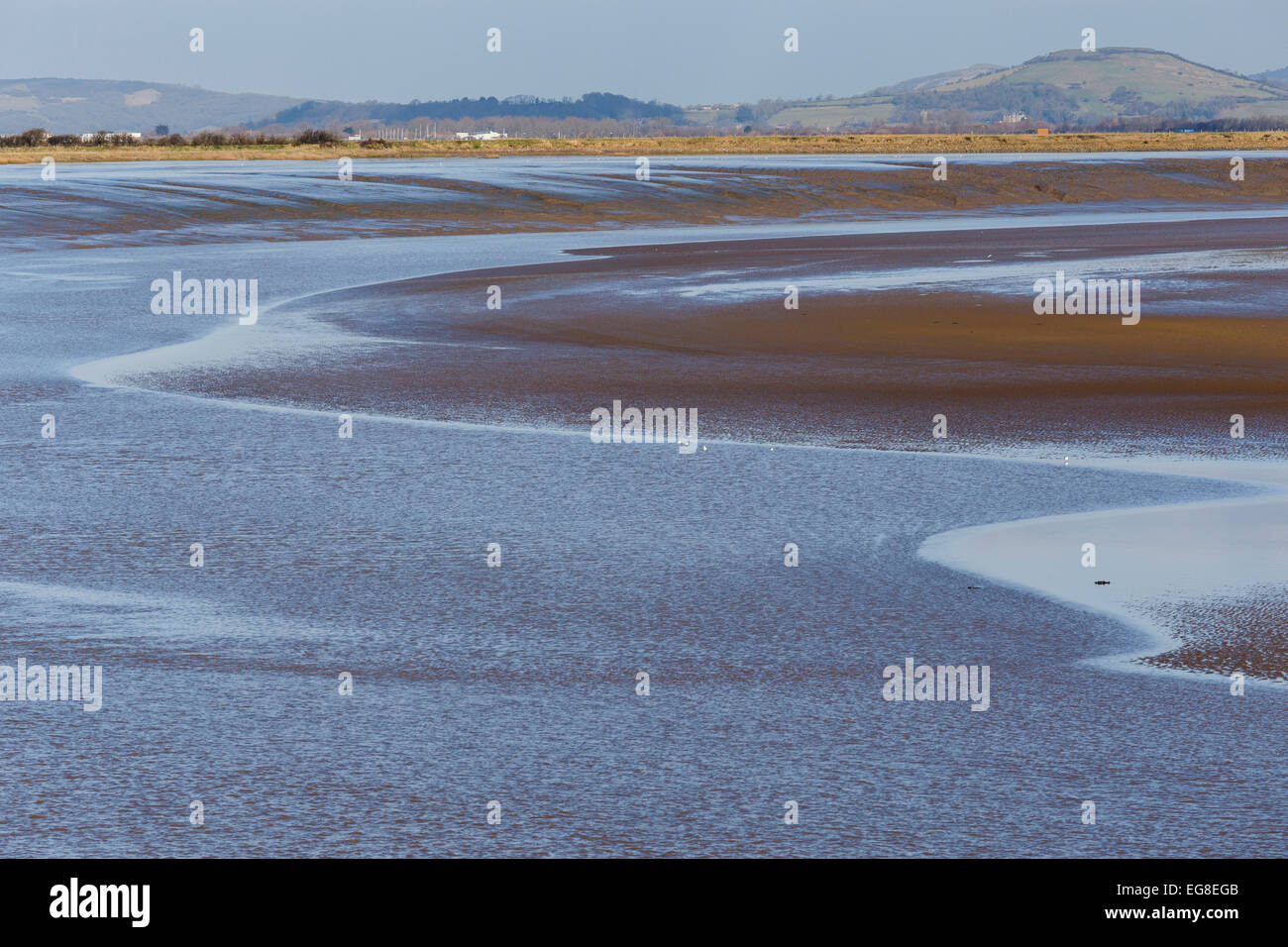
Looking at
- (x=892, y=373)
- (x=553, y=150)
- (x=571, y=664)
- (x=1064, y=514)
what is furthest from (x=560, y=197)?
(x=553, y=150)

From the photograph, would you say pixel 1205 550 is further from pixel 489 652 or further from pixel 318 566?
pixel 318 566

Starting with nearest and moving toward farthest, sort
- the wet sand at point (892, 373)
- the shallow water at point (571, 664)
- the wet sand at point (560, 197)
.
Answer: the shallow water at point (571, 664) → the wet sand at point (892, 373) → the wet sand at point (560, 197)

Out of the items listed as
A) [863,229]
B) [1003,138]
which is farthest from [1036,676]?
[1003,138]

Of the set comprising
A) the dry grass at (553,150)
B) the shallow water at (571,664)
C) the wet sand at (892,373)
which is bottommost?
the shallow water at (571,664)

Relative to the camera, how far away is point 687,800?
16.5 ft

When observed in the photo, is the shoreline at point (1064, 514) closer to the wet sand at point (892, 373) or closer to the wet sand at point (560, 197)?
the wet sand at point (892, 373)

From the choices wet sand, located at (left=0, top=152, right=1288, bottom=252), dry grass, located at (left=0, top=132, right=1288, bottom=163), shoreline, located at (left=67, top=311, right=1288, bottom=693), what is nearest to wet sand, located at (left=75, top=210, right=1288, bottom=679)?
shoreline, located at (left=67, top=311, right=1288, bottom=693)

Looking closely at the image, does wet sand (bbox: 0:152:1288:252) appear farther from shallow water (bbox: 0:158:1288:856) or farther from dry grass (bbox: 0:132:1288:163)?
dry grass (bbox: 0:132:1288:163)

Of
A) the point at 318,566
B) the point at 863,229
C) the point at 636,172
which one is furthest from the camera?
the point at 636,172

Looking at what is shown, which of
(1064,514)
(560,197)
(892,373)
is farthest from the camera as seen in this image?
(560,197)

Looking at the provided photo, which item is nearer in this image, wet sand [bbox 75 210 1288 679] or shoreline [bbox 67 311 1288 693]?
shoreline [bbox 67 311 1288 693]

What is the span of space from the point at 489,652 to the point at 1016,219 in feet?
124

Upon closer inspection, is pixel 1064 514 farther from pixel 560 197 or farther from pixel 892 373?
pixel 560 197

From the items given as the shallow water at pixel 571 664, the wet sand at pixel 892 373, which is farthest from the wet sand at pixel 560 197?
the shallow water at pixel 571 664
